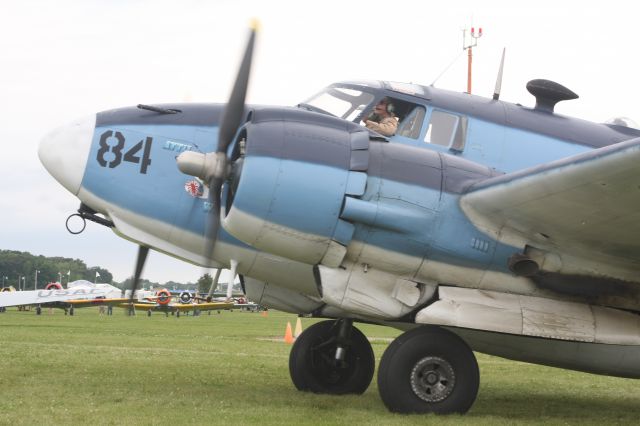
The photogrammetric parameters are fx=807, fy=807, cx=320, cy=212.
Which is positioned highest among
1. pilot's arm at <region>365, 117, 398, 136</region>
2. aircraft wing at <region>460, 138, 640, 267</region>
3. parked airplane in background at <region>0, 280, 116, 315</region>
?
pilot's arm at <region>365, 117, 398, 136</region>

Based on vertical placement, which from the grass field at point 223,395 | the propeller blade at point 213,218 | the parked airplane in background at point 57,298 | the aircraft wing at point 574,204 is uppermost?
the aircraft wing at point 574,204

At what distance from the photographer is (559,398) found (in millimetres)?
12000

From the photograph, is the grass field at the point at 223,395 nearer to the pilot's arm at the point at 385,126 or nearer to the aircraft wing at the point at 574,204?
the aircraft wing at the point at 574,204

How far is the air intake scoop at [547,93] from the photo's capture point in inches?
420

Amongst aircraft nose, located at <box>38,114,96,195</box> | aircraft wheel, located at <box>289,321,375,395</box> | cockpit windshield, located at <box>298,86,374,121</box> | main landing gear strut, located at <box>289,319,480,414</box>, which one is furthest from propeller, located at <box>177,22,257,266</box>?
aircraft wheel, located at <box>289,321,375,395</box>

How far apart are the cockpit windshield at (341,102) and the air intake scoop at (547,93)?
230 cm

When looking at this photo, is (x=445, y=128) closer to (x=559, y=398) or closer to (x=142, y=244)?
(x=142, y=244)

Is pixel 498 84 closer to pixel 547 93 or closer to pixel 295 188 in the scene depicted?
pixel 547 93

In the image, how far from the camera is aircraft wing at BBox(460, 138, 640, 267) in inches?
305

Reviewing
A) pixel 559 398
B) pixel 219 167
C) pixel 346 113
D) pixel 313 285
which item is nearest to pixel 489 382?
pixel 559 398

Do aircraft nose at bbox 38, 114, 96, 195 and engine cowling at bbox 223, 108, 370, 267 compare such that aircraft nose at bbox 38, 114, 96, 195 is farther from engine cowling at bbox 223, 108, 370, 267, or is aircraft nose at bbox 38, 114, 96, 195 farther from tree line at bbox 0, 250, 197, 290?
tree line at bbox 0, 250, 197, 290

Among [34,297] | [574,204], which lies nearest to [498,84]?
[574,204]

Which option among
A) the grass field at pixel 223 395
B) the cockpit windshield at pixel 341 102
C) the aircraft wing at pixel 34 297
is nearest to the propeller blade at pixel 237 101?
the cockpit windshield at pixel 341 102

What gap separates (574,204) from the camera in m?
8.30
